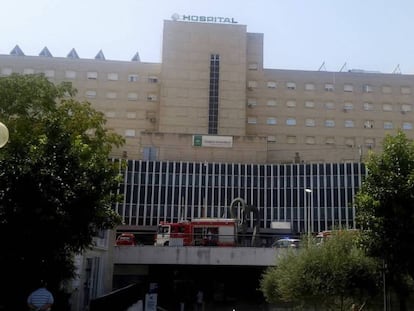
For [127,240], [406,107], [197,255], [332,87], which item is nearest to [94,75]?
[332,87]

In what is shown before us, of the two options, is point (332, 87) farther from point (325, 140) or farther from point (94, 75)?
point (94, 75)

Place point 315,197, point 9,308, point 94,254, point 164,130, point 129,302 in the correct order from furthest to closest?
point 164,130
point 315,197
point 94,254
point 129,302
point 9,308

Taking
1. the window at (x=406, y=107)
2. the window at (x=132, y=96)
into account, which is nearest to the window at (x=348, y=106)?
the window at (x=406, y=107)

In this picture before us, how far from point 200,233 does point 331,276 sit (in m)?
19.1

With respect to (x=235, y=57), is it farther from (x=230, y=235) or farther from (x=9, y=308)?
(x=9, y=308)

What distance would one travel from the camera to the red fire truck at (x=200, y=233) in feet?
130

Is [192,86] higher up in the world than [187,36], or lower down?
lower down

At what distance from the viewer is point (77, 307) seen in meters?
21.6

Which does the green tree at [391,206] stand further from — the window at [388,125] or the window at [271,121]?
the window at [388,125]

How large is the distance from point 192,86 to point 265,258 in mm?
47998

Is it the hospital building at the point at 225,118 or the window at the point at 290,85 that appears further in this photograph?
the window at the point at 290,85

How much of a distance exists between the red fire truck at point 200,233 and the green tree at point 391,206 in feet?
67.3

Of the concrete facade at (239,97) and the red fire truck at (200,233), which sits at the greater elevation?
the concrete facade at (239,97)

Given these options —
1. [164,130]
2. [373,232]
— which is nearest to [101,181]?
[373,232]
